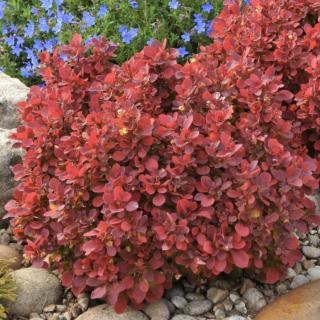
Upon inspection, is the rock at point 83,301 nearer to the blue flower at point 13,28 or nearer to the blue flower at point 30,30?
the blue flower at point 30,30

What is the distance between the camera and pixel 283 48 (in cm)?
353

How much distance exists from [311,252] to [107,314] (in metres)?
1.13

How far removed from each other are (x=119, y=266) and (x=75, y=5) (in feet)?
10.0

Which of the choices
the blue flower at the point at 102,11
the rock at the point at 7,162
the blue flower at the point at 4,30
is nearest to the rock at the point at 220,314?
the rock at the point at 7,162

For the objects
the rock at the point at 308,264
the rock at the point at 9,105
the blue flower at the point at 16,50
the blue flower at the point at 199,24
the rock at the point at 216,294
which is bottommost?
the rock at the point at 216,294

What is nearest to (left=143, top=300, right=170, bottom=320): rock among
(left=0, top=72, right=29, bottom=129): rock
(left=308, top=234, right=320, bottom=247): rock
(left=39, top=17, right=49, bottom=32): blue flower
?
(left=308, top=234, right=320, bottom=247): rock

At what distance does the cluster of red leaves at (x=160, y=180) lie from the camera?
2.77 m

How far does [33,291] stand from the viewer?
3.08 metres

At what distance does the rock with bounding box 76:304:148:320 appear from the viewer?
2.92 metres

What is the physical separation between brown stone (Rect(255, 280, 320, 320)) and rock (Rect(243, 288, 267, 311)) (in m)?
0.09

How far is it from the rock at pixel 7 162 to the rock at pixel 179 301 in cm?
106

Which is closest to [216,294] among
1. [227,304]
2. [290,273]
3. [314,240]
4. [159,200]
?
[227,304]

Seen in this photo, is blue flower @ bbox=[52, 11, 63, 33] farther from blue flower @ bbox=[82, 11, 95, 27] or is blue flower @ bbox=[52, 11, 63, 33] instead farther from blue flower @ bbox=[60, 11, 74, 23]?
blue flower @ bbox=[82, 11, 95, 27]

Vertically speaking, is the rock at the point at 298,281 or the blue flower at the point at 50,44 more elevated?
the blue flower at the point at 50,44
